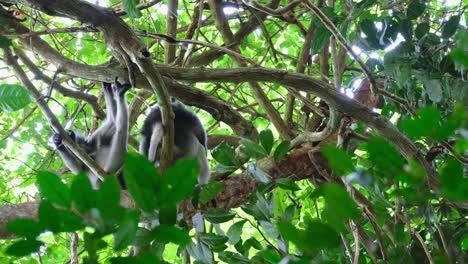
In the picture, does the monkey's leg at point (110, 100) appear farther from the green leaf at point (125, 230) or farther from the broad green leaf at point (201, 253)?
the green leaf at point (125, 230)

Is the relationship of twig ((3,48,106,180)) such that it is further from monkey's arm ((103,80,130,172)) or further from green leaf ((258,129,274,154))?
monkey's arm ((103,80,130,172))

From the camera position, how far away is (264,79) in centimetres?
281

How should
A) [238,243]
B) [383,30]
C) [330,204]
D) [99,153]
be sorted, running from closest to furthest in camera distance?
[330,204] → [238,243] → [383,30] → [99,153]

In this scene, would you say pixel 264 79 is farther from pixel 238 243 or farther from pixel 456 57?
pixel 456 57

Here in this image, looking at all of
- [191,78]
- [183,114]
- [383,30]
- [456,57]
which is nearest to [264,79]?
Result: [191,78]

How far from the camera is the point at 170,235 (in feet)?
2.73

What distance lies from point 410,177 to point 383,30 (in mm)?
1925

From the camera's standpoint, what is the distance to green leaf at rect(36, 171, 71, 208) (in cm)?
78

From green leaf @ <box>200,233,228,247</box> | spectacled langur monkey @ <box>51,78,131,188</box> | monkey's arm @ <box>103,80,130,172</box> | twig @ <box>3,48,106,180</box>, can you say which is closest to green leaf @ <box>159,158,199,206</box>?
green leaf @ <box>200,233,228,247</box>

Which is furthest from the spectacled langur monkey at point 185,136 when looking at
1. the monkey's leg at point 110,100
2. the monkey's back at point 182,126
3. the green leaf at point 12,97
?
the green leaf at point 12,97

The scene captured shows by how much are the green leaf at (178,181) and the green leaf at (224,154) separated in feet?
5.09

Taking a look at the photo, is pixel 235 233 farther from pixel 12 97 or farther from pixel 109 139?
pixel 109 139

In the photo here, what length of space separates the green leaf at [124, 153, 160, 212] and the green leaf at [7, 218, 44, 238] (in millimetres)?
162

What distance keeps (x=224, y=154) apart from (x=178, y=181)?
158 cm
